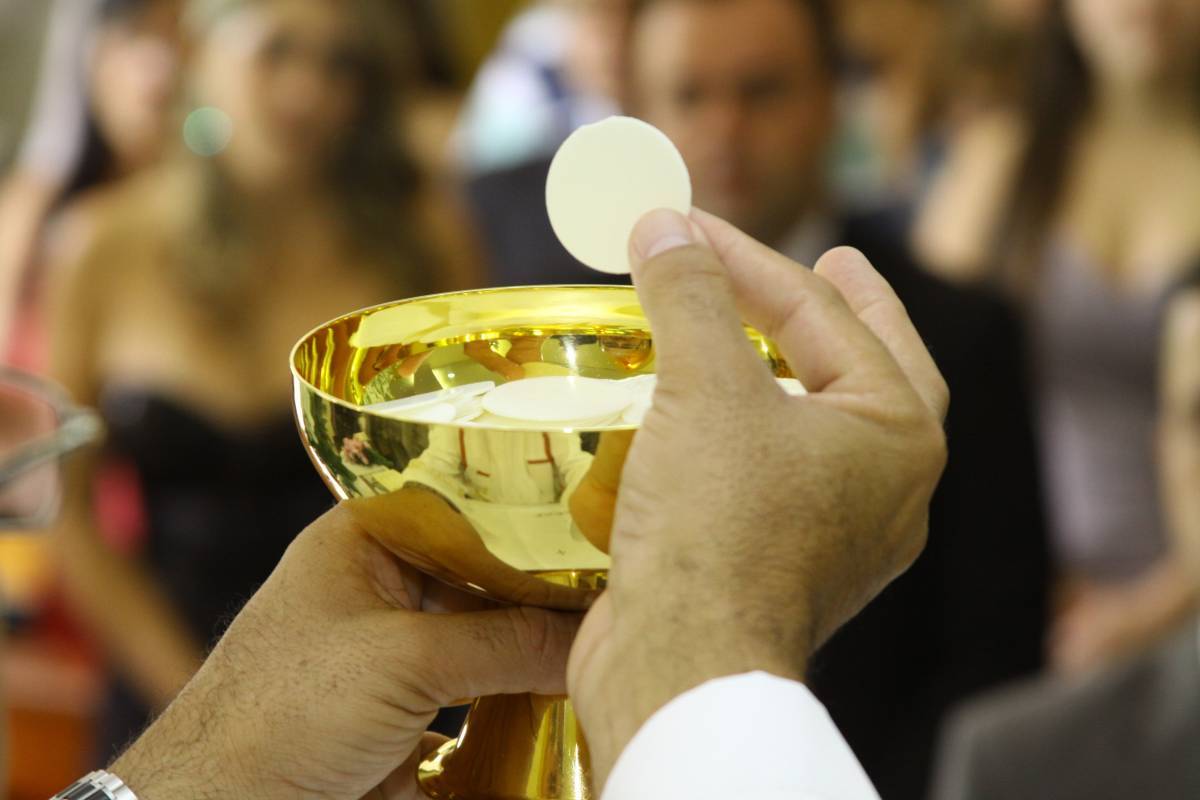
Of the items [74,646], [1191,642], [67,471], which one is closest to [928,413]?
[1191,642]

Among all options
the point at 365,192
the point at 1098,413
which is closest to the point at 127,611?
the point at 365,192

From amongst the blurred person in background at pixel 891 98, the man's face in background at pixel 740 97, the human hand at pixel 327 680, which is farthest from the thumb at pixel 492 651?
the blurred person in background at pixel 891 98

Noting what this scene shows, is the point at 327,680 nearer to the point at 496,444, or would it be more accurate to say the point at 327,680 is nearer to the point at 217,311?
the point at 496,444

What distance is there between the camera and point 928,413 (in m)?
0.54

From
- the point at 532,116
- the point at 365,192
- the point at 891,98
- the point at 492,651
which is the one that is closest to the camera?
→ the point at 492,651

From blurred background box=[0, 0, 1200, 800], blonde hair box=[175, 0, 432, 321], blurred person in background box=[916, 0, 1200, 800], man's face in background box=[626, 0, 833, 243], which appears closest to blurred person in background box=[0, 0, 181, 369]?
blurred background box=[0, 0, 1200, 800]

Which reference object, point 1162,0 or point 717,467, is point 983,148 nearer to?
point 1162,0

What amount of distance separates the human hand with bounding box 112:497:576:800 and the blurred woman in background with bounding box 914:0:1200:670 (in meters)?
1.65

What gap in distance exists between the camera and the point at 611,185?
58 cm

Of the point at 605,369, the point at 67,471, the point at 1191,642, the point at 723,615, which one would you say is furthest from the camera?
the point at 67,471

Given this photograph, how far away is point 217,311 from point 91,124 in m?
0.89

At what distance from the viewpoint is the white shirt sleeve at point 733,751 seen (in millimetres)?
481

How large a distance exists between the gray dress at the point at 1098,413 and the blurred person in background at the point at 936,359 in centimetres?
32

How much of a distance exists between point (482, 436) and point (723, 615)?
0.34ft
